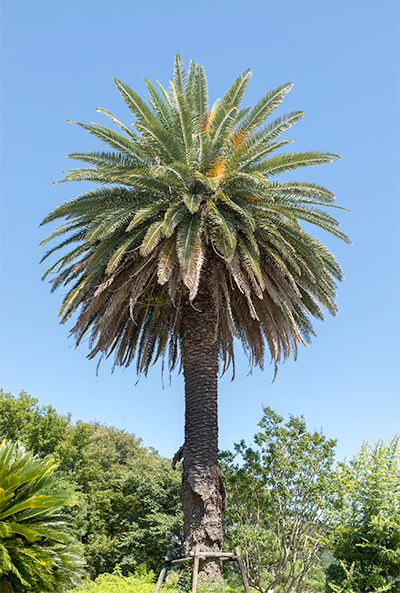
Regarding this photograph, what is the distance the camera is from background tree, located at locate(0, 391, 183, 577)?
68.7ft

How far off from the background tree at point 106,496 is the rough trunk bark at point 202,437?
11.9 m

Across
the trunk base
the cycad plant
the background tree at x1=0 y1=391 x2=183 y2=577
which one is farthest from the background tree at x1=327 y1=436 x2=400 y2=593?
the background tree at x1=0 y1=391 x2=183 y2=577

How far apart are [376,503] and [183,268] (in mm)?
6547

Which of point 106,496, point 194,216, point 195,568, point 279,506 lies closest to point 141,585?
point 279,506

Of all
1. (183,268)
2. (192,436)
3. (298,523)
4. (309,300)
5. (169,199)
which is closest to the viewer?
(183,268)

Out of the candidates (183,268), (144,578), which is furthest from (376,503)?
(144,578)

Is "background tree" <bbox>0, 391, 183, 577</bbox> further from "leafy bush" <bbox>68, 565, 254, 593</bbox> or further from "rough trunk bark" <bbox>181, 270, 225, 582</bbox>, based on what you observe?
"rough trunk bark" <bbox>181, 270, 225, 582</bbox>

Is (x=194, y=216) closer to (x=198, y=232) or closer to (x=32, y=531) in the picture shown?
(x=198, y=232)

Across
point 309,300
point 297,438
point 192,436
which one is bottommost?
point 192,436

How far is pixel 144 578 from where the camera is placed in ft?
59.4

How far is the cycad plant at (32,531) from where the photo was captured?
866cm

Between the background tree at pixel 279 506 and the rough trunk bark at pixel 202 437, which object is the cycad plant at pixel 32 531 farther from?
the background tree at pixel 279 506

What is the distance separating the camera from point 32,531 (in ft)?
28.9

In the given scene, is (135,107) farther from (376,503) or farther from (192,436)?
(376,503)
